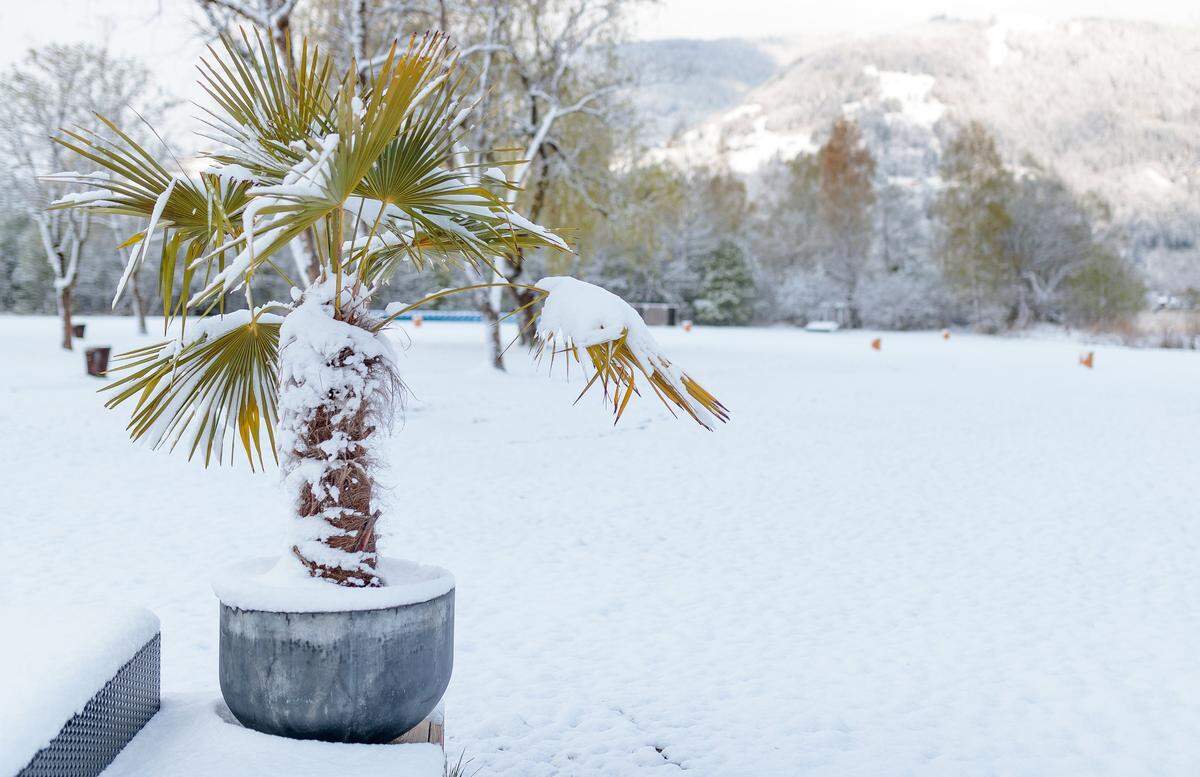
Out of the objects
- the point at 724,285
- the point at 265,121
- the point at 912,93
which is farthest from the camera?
the point at 912,93

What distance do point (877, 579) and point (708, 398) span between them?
3.47 m

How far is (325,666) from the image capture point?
245 cm

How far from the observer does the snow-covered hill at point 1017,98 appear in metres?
104

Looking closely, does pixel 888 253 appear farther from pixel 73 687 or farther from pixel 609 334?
pixel 73 687

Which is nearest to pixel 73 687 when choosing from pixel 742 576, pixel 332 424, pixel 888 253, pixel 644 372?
pixel 332 424

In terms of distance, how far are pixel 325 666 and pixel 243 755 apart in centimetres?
27

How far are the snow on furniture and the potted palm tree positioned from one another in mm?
82

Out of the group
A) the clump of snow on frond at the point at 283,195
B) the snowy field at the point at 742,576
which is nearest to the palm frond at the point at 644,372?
the clump of snow on frond at the point at 283,195

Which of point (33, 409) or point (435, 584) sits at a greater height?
point (435, 584)

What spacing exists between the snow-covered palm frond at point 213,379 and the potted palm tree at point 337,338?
3 cm

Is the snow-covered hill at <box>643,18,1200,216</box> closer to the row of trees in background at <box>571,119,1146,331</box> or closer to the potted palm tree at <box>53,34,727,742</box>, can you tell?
the row of trees in background at <box>571,119,1146,331</box>

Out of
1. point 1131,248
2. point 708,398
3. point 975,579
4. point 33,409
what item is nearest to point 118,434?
point 33,409

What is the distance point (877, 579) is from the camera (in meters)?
5.48

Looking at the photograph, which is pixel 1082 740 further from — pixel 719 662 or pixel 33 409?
pixel 33 409
